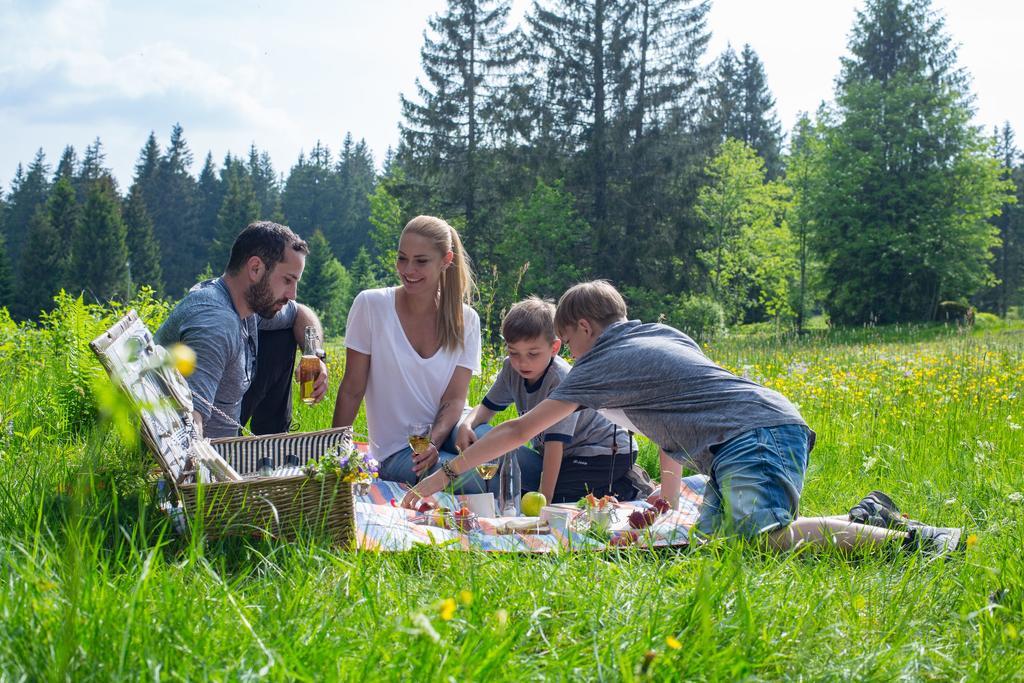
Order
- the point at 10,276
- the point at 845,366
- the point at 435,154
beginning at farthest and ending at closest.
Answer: the point at 10,276 → the point at 435,154 → the point at 845,366

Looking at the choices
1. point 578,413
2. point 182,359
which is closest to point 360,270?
point 578,413

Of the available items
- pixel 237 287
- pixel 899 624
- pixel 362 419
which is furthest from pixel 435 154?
pixel 899 624

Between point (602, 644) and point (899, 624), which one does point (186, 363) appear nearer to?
point (602, 644)

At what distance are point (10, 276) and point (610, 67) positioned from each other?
3791cm

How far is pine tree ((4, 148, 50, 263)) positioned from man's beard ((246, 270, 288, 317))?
75.0 m

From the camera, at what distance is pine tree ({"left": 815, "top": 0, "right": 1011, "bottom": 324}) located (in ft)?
107

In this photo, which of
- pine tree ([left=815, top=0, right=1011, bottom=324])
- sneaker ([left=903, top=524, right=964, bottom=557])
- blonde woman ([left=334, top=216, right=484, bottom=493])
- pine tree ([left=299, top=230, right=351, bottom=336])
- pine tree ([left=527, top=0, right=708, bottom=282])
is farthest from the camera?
pine tree ([left=299, top=230, right=351, bottom=336])

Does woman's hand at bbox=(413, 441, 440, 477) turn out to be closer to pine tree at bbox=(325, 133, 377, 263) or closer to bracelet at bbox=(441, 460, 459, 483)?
bracelet at bbox=(441, 460, 459, 483)

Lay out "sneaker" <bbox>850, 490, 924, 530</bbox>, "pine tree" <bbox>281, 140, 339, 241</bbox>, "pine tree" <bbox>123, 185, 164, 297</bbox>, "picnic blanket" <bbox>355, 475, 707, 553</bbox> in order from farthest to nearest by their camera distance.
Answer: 1. "pine tree" <bbox>281, 140, 339, 241</bbox>
2. "pine tree" <bbox>123, 185, 164, 297</bbox>
3. "sneaker" <bbox>850, 490, 924, 530</bbox>
4. "picnic blanket" <bbox>355, 475, 707, 553</bbox>

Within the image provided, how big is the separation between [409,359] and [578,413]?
0.95 meters

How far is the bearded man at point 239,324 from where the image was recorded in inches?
137

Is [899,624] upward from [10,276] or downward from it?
downward

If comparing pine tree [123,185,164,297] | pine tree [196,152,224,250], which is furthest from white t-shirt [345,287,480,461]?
pine tree [196,152,224,250]

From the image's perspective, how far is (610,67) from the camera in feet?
95.2
